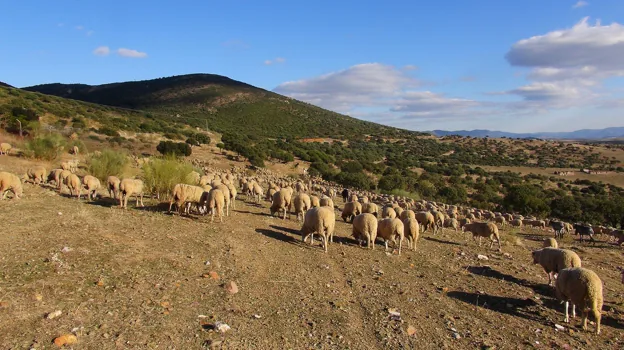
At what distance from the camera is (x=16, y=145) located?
28281 mm

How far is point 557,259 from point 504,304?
230cm

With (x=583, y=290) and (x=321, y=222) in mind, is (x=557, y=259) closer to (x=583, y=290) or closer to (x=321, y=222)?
(x=583, y=290)

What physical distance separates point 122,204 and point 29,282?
782 cm

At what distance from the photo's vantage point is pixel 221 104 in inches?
4023

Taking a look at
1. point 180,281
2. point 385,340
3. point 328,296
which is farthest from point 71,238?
point 385,340

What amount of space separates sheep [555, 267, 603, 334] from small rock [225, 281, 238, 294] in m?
7.26

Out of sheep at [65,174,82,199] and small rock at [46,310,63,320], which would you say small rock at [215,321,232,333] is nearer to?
small rock at [46,310,63,320]

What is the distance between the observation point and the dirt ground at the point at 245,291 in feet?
22.2

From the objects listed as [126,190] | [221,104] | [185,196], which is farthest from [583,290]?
[221,104]

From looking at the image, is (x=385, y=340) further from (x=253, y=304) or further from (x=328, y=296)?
(x=253, y=304)

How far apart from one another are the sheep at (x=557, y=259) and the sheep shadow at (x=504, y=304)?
4.70 feet

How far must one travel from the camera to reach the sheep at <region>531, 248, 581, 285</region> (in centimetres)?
1027

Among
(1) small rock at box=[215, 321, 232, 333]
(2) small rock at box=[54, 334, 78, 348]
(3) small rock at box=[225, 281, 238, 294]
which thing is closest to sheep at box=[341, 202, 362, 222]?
(3) small rock at box=[225, 281, 238, 294]

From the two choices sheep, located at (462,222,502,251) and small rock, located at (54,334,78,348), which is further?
sheep, located at (462,222,502,251)
